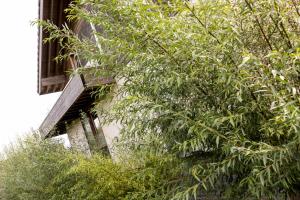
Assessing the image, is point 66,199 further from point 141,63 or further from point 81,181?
point 141,63

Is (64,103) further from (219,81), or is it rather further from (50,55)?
(219,81)

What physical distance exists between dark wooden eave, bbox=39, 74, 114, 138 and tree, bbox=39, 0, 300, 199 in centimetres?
371

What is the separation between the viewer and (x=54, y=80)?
12.8 meters

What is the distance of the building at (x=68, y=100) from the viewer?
8859 mm

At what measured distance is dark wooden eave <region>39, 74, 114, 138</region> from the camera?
7.40m

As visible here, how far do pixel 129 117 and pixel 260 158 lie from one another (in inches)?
53.1

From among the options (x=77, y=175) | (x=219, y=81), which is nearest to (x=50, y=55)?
(x=77, y=175)

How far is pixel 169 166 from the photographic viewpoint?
443 centimetres

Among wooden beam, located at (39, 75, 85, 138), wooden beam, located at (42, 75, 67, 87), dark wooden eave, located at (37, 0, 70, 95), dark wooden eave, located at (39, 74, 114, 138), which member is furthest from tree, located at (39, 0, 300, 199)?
wooden beam, located at (42, 75, 67, 87)

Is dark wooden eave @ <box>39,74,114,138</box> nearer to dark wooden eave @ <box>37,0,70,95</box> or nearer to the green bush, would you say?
the green bush

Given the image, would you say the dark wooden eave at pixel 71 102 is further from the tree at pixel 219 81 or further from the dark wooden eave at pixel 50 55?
the tree at pixel 219 81

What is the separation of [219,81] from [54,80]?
10965 mm

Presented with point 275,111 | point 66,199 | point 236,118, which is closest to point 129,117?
point 236,118

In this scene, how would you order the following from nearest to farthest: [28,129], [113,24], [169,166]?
[113,24] < [169,166] < [28,129]
